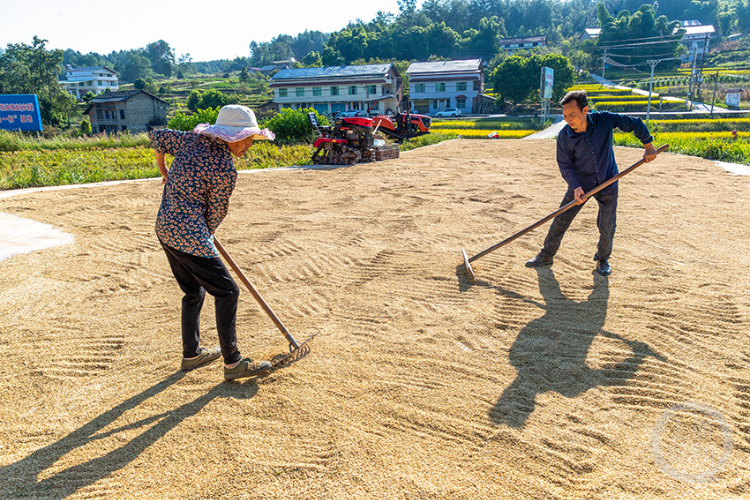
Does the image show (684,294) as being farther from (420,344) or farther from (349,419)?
(349,419)

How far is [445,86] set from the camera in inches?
1981

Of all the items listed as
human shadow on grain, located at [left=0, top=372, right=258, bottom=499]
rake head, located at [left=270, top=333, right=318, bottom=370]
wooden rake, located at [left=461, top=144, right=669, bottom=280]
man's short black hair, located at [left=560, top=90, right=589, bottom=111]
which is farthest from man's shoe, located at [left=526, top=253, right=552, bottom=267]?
human shadow on grain, located at [left=0, top=372, right=258, bottom=499]

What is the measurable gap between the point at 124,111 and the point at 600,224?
44.0 m

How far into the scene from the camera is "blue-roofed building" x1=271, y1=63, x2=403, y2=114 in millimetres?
45812

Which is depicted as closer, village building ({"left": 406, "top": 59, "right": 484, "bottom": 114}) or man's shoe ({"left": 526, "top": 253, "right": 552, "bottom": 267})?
man's shoe ({"left": 526, "top": 253, "right": 552, "bottom": 267})

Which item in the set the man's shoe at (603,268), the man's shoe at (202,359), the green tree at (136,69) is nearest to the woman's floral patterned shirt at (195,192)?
the man's shoe at (202,359)

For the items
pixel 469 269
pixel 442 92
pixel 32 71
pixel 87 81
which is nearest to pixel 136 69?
pixel 87 81

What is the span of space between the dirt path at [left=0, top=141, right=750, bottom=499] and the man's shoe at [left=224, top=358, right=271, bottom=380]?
3.7 inches

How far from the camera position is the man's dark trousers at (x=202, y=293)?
2859mm

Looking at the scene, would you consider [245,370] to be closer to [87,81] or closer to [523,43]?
[523,43]

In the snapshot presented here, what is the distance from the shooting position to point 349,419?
9.02ft

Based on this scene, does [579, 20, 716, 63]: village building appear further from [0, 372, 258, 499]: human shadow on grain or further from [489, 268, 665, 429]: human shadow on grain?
[0, 372, 258, 499]: human shadow on grain

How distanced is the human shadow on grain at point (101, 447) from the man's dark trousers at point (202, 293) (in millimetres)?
292

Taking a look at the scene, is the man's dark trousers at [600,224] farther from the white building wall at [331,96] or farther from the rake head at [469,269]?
the white building wall at [331,96]
